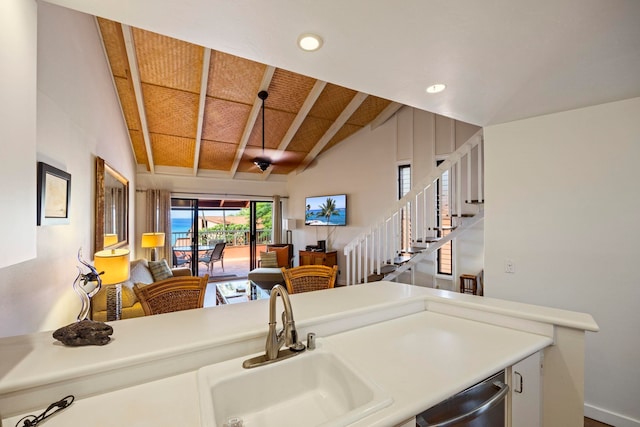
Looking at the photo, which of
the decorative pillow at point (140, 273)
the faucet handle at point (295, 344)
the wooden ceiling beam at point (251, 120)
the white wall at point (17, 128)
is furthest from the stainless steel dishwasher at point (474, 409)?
the wooden ceiling beam at point (251, 120)

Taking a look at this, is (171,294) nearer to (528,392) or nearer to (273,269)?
(528,392)

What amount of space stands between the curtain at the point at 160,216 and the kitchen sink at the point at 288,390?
5652mm

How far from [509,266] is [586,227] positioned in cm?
60

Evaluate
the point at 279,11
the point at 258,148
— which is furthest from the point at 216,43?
the point at 258,148

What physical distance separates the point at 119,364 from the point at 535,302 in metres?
2.77

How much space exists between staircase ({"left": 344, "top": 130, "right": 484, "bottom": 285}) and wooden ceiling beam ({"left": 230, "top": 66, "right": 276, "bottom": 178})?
2554 mm

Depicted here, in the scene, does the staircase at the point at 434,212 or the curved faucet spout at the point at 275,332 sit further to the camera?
the staircase at the point at 434,212

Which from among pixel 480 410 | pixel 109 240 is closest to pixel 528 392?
pixel 480 410

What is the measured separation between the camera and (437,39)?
1.53 metres

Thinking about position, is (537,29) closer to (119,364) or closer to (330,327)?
(330,327)

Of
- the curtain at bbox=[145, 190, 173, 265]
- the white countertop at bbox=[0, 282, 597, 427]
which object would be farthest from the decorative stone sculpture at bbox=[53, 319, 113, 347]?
the curtain at bbox=[145, 190, 173, 265]

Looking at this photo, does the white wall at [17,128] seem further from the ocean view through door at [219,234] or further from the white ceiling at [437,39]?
the ocean view through door at [219,234]

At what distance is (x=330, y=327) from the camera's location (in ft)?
4.57

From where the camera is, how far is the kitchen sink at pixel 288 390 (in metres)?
0.99
